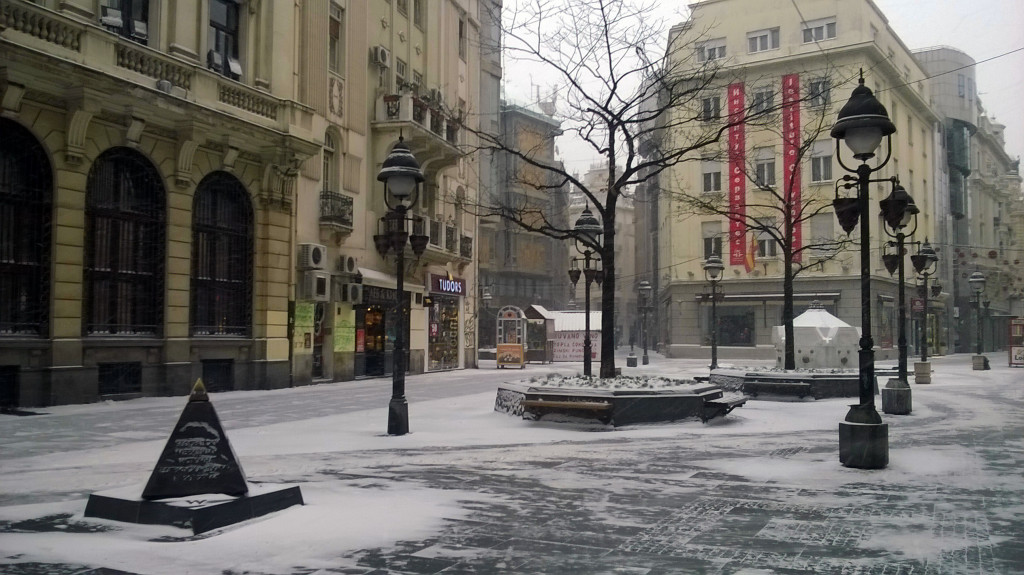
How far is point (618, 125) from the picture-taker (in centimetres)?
1566

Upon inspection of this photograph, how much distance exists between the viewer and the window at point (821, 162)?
160ft

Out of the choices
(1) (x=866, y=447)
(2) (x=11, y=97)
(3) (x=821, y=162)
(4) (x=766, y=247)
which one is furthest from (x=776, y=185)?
(2) (x=11, y=97)

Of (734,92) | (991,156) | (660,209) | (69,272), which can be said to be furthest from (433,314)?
(991,156)

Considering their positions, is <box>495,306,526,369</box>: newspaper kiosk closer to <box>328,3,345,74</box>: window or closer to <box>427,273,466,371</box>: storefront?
<box>427,273,466,371</box>: storefront

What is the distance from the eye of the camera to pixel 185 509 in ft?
20.5

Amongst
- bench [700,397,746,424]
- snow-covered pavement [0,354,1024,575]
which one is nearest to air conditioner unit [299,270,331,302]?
snow-covered pavement [0,354,1024,575]

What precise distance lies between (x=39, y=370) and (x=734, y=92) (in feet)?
132

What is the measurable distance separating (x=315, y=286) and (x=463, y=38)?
17.4 meters

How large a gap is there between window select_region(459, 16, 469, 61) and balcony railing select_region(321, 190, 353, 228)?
13.5 meters

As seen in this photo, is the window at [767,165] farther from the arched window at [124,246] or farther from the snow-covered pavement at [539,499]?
the arched window at [124,246]

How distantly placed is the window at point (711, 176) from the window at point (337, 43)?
31.6 m

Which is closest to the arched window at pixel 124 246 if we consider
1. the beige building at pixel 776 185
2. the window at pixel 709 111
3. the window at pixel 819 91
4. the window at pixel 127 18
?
the window at pixel 127 18

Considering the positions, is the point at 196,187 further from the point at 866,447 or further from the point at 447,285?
the point at 866,447

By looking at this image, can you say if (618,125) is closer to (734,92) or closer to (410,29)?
(410,29)
